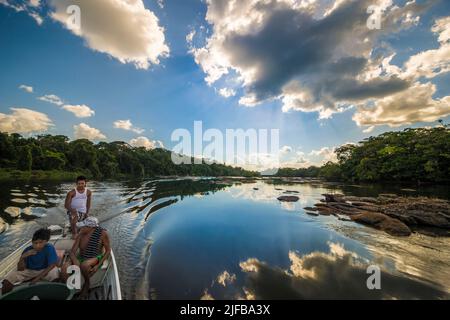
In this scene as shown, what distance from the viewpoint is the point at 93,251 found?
495 cm

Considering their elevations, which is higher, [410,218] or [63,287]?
[63,287]

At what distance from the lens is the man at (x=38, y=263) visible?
3.98m

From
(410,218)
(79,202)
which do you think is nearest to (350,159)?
(410,218)

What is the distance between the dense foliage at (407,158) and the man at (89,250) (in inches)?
2526

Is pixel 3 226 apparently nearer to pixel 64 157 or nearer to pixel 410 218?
pixel 410 218

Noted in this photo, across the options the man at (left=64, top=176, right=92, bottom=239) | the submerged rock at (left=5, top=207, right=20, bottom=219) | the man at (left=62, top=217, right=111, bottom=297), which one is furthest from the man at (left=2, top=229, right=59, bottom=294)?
the submerged rock at (left=5, top=207, right=20, bottom=219)

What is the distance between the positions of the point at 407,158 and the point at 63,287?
235ft

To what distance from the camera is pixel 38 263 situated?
13.5ft

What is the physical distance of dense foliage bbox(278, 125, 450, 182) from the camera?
4544cm

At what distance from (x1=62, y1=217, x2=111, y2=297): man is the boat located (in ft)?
0.55
